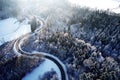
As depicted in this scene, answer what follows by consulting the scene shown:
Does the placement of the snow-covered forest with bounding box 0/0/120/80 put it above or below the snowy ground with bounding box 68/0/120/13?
below

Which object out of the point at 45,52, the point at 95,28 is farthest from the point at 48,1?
the point at 45,52

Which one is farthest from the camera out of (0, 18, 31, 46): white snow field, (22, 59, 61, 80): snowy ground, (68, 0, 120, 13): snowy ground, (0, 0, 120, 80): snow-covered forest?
(68, 0, 120, 13): snowy ground

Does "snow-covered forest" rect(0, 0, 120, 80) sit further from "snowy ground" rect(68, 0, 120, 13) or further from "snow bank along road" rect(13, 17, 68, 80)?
"snowy ground" rect(68, 0, 120, 13)

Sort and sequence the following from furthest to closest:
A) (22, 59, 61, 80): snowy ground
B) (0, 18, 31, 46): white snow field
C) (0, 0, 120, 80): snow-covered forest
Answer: (0, 18, 31, 46): white snow field < (22, 59, 61, 80): snowy ground < (0, 0, 120, 80): snow-covered forest

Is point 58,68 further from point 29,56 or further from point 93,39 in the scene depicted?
point 93,39

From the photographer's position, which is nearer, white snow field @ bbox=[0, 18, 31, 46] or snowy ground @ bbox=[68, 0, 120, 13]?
white snow field @ bbox=[0, 18, 31, 46]

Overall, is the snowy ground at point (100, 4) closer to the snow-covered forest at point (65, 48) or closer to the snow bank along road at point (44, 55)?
the snow-covered forest at point (65, 48)

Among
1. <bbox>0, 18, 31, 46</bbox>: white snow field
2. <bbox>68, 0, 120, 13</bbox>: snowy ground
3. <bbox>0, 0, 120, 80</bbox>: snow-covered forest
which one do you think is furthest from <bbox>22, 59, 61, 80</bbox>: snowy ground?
<bbox>68, 0, 120, 13</bbox>: snowy ground
